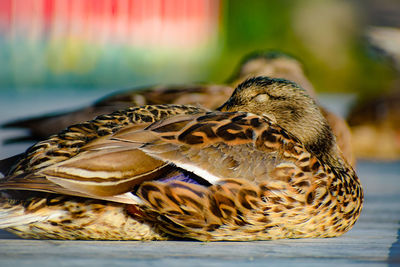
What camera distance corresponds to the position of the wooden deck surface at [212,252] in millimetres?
2957

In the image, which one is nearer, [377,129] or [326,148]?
[326,148]

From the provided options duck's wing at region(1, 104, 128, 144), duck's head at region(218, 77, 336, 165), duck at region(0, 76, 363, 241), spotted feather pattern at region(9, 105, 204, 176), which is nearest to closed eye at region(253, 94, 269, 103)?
duck's head at region(218, 77, 336, 165)

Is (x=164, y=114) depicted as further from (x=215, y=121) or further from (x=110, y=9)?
(x=110, y=9)

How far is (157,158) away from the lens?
129 inches

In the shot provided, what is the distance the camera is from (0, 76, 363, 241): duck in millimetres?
3246

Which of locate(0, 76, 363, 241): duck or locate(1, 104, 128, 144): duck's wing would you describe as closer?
locate(0, 76, 363, 241): duck

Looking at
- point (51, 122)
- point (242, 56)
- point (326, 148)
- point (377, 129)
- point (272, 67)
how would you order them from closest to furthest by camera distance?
1. point (326, 148)
2. point (51, 122)
3. point (272, 67)
4. point (377, 129)
5. point (242, 56)

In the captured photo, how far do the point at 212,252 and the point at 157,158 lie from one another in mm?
437

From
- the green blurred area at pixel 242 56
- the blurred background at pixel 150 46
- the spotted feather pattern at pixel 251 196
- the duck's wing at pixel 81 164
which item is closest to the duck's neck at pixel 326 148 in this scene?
the spotted feather pattern at pixel 251 196

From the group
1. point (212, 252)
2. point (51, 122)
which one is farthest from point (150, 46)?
point (212, 252)

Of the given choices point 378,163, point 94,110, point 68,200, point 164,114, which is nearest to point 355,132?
point 378,163

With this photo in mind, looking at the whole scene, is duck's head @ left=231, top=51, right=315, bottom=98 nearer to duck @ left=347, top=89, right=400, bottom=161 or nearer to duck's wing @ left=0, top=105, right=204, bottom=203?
duck @ left=347, top=89, right=400, bottom=161

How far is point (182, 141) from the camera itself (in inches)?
132

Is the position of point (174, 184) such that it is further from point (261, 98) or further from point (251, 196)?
point (261, 98)
